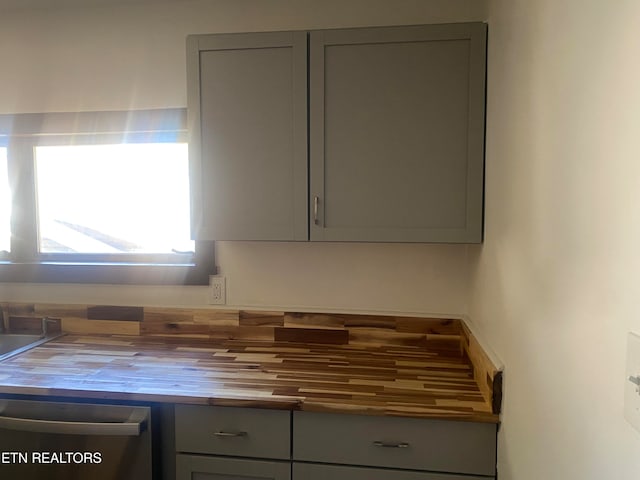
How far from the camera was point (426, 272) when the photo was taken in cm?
186

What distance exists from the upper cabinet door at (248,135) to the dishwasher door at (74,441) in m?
0.70

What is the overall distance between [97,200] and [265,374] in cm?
124

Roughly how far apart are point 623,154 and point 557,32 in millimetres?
382

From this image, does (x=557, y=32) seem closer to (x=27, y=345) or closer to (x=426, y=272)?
(x=426, y=272)

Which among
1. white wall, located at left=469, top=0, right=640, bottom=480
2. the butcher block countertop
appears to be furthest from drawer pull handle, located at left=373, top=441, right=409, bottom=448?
white wall, located at left=469, top=0, right=640, bottom=480

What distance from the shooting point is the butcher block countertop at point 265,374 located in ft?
4.41

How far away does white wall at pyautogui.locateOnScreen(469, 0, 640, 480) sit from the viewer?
24.9 inches

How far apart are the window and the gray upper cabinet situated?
1.44 feet

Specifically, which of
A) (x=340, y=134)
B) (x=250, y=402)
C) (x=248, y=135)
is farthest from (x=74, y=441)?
(x=340, y=134)

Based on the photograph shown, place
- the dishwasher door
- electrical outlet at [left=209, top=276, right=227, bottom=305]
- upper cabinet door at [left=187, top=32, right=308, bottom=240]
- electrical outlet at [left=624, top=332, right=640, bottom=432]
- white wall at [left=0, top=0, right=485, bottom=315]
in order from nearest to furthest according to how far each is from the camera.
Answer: electrical outlet at [left=624, top=332, right=640, bottom=432] < the dishwasher door < upper cabinet door at [left=187, top=32, right=308, bottom=240] < white wall at [left=0, top=0, right=485, bottom=315] < electrical outlet at [left=209, top=276, right=227, bottom=305]

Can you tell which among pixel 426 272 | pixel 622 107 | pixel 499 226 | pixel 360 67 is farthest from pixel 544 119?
pixel 426 272

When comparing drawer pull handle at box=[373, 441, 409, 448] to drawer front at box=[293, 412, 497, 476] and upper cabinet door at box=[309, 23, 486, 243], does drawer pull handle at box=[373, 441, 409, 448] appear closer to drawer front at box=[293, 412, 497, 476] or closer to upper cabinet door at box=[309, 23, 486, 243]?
drawer front at box=[293, 412, 497, 476]

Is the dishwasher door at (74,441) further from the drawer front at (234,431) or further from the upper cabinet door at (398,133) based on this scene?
the upper cabinet door at (398,133)

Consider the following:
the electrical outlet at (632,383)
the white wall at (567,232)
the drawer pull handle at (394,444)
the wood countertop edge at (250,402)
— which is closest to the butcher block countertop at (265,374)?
the wood countertop edge at (250,402)
